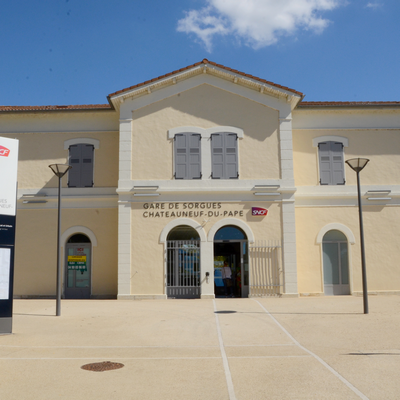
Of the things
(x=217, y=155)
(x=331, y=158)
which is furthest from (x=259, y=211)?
(x=331, y=158)

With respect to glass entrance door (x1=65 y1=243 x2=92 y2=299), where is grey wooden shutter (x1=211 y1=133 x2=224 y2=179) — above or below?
above

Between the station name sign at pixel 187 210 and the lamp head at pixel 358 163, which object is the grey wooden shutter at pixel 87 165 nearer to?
the station name sign at pixel 187 210

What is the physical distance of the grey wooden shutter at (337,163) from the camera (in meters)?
18.4

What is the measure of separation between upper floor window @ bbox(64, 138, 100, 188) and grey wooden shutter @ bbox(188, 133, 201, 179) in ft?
12.7

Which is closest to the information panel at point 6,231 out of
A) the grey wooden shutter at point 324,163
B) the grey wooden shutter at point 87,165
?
the grey wooden shutter at point 87,165

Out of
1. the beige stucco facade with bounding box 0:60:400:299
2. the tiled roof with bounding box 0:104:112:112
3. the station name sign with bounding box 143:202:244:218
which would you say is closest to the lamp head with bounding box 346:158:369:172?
the beige stucco facade with bounding box 0:60:400:299

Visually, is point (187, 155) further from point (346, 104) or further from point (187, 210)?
point (346, 104)

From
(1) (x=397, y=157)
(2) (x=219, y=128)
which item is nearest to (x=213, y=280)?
(2) (x=219, y=128)

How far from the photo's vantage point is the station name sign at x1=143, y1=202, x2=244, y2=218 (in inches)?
685

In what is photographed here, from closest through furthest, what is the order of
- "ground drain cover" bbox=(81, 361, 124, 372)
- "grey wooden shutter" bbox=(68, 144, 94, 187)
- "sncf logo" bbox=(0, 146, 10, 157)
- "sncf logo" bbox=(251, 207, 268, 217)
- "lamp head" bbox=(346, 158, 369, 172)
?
"ground drain cover" bbox=(81, 361, 124, 372)
"sncf logo" bbox=(0, 146, 10, 157)
"lamp head" bbox=(346, 158, 369, 172)
"sncf logo" bbox=(251, 207, 268, 217)
"grey wooden shutter" bbox=(68, 144, 94, 187)

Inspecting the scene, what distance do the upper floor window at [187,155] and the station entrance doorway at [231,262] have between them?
2.38 metres

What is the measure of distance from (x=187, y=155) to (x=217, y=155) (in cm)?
111

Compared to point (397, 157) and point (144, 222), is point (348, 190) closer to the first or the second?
point (397, 157)

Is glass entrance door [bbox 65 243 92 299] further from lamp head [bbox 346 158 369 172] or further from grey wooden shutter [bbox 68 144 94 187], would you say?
lamp head [bbox 346 158 369 172]
